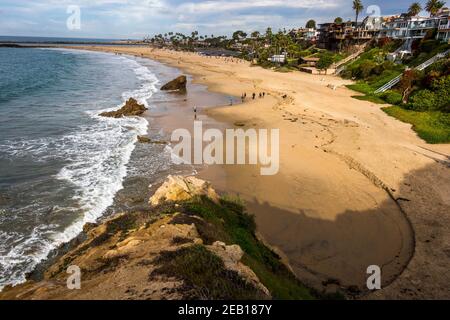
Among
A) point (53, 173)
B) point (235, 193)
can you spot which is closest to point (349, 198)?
point (235, 193)

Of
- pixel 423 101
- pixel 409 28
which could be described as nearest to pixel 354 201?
pixel 423 101

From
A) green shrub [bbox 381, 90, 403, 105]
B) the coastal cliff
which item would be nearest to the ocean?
the coastal cliff

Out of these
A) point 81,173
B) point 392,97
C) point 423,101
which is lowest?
point 81,173

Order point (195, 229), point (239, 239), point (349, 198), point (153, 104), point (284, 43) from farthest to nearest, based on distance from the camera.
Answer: point (284, 43)
point (153, 104)
point (349, 198)
point (239, 239)
point (195, 229)

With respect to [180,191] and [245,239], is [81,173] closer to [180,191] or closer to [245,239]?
[180,191]

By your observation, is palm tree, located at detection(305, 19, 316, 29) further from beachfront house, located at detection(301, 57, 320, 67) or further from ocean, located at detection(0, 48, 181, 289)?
ocean, located at detection(0, 48, 181, 289)

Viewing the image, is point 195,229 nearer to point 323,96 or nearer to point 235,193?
point 235,193

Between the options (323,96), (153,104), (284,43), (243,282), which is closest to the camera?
(243,282)
